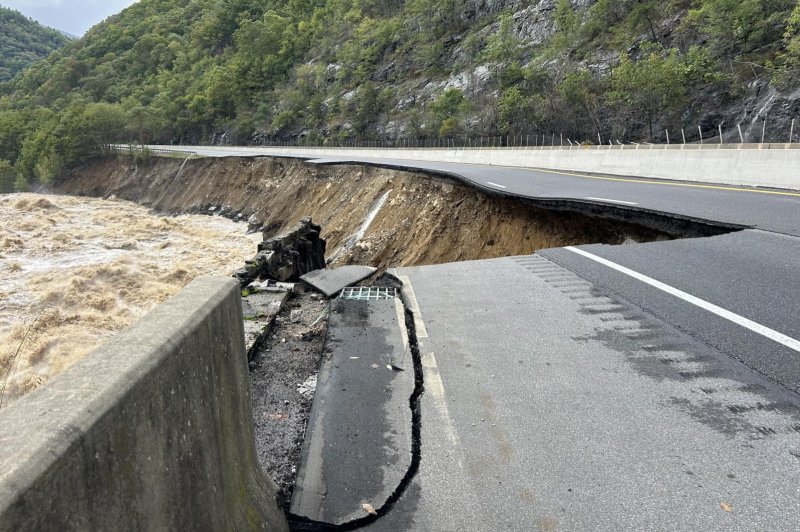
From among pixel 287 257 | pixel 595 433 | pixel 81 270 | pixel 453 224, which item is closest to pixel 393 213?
pixel 453 224

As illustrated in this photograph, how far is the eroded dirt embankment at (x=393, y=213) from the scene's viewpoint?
42.4ft

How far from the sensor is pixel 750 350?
Result: 4145 millimetres

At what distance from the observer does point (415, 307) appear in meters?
5.88

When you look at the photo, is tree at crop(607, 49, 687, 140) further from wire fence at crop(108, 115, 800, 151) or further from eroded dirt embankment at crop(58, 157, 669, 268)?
eroded dirt embankment at crop(58, 157, 669, 268)

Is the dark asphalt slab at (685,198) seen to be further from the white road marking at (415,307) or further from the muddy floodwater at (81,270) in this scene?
the muddy floodwater at (81,270)

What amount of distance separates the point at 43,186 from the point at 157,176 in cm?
2417

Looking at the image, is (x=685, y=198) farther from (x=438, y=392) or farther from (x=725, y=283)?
(x=438, y=392)

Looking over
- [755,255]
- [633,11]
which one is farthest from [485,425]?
[633,11]

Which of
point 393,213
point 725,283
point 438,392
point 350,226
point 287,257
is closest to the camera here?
point 438,392

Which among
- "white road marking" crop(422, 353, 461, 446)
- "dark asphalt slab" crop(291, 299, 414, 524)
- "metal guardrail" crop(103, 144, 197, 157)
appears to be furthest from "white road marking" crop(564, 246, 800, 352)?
"metal guardrail" crop(103, 144, 197, 157)

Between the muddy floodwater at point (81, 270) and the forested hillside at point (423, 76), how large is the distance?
93.6 ft

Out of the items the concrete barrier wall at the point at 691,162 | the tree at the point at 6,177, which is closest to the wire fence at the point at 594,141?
the concrete barrier wall at the point at 691,162

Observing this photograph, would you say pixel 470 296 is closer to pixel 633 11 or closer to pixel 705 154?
pixel 705 154

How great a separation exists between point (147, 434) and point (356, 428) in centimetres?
231
